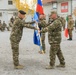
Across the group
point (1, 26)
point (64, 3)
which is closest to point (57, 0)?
point (64, 3)

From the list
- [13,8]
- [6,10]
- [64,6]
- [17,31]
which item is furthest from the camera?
[13,8]

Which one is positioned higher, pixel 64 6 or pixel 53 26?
pixel 64 6

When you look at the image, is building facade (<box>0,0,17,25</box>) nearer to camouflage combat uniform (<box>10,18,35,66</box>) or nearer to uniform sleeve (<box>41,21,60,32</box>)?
camouflage combat uniform (<box>10,18,35,66</box>)

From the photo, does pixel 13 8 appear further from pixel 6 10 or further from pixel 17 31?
pixel 17 31

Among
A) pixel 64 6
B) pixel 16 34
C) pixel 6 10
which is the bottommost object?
pixel 16 34

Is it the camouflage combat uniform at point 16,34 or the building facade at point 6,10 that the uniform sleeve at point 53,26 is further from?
the building facade at point 6,10

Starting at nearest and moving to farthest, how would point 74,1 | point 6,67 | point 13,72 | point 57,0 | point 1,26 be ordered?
1. point 13,72
2. point 6,67
3. point 1,26
4. point 74,1
5. point 57,0

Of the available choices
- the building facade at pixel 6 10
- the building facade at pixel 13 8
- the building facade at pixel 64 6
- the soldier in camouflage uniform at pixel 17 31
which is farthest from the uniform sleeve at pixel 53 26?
the building facade at pixel 6 10

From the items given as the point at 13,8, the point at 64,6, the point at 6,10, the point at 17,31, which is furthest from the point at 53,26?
the point at 13,8

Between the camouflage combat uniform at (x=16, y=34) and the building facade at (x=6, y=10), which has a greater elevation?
the building facade at (x=6, y=10)

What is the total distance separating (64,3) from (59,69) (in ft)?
153

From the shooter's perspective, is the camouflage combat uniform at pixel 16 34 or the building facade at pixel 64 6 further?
the building facade at pixel 64 6

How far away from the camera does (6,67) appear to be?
1056 cm

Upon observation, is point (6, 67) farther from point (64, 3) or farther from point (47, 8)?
point (47, 8)
